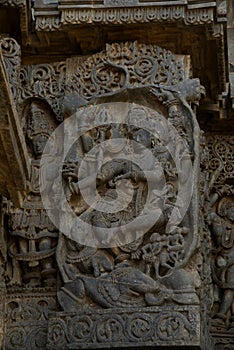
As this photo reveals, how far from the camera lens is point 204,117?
40.1ft

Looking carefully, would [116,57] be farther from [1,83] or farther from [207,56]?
[1,83]

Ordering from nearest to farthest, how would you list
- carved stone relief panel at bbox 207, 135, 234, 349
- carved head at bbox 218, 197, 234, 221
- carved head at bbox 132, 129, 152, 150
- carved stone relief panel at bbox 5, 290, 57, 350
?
carved stone relief panel at bbox 5, 290, 57, 350 → carved head at bbox 132, 129, 152, 150 → carved stone relief panel at bbox 207, 135, 234, 349 → carved head at bbox 218, 197, 234, 221

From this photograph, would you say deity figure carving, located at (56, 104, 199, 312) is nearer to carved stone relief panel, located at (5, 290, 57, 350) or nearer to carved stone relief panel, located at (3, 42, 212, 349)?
carved stone relief panel, located at (3, 42, 212, 349)

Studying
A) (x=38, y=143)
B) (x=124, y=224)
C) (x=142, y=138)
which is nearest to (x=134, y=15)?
(x=142, y=138)

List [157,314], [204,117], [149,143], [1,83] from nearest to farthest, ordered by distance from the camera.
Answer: [1,83] → [157,314] → [149,143] → [204,117]

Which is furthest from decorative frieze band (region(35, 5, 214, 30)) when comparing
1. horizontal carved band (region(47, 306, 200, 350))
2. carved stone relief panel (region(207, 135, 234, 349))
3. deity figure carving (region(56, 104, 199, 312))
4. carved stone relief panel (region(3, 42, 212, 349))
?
horizontal carved band (region(47, 306, 200, 350))

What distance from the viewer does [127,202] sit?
10.8 metres

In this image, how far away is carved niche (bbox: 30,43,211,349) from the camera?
10297 mm

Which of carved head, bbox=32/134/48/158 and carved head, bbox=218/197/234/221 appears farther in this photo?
carved head, bbox=218/197/234/221

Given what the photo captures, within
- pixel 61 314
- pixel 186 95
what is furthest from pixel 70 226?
pixel 186 95

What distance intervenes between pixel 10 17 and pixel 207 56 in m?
1.86

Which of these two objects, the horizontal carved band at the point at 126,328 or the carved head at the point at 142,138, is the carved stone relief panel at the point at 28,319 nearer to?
the horizontal carved band at the point at 126,328

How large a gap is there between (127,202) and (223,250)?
143 centimetres

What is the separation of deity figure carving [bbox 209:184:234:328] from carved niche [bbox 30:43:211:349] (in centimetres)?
109
